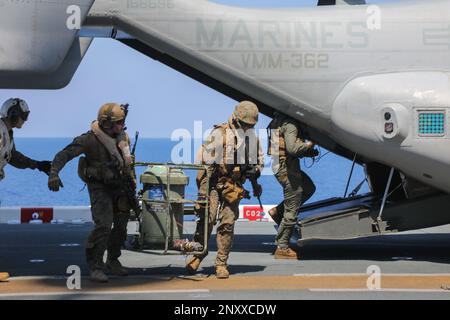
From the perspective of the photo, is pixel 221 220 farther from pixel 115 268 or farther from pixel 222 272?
pixel 115 268

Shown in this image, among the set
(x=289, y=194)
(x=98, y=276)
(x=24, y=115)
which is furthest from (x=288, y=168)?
(x=24, y=115)

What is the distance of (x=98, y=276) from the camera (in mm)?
8273

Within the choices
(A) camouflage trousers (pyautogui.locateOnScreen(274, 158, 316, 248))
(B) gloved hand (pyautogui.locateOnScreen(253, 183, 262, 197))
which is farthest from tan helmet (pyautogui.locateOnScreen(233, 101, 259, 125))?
(A) camouflage trousers (pyautogui.locateOnScreen(274, 158, 316, 248))

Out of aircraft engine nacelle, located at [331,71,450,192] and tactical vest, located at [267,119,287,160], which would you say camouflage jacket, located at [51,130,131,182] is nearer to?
tactical vest, located at [267,119,287,160]

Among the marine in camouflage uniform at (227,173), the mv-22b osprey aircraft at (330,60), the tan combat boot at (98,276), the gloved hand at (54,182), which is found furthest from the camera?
the mv-22b osprey aircraft at (330,60)

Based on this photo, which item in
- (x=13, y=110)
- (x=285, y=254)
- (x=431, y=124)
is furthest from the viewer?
(x=285, y=254)

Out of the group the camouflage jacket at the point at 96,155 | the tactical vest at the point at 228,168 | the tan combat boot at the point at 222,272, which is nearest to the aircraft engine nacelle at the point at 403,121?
the tactical vest at the point at 228,168

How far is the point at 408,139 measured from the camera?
966cm

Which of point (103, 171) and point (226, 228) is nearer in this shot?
point (103, 171)

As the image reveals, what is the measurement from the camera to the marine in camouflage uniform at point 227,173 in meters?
8.70

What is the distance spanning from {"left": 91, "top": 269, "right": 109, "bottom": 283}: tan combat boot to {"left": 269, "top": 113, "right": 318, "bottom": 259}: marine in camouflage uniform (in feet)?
9.02

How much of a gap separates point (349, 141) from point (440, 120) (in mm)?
1131

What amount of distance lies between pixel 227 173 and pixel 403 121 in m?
2.36

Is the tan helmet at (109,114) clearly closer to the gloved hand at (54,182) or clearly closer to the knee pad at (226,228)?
the gloved hand at (54,182)
